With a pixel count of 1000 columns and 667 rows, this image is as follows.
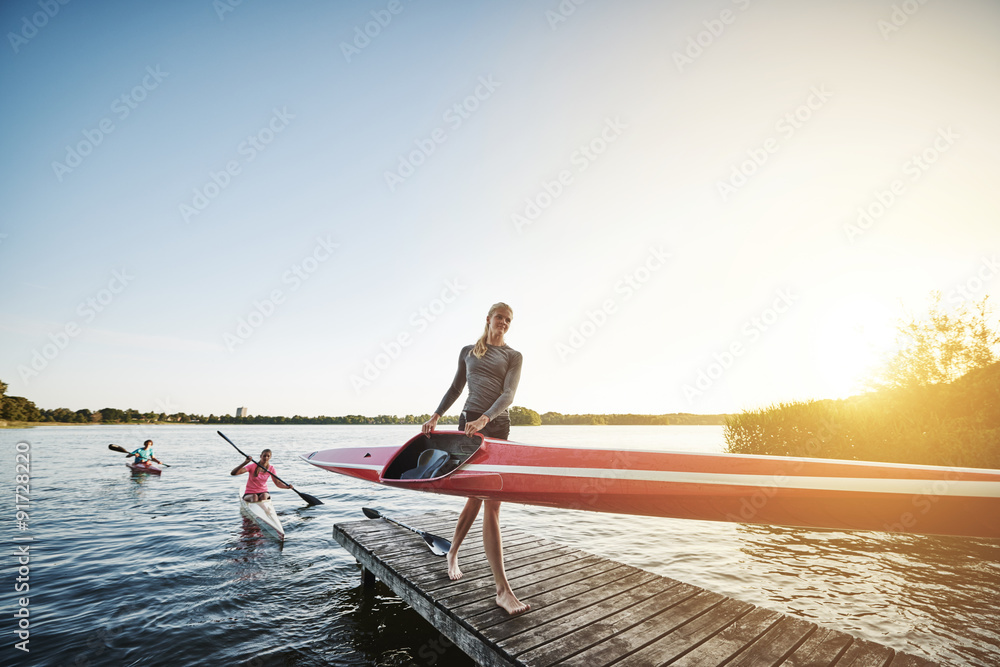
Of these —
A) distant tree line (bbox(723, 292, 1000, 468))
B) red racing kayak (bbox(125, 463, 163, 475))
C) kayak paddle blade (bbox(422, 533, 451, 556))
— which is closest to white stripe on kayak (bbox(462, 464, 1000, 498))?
kayak paddle blade (bbox(422, 533, 451, 556))

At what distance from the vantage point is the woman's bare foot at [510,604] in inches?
135

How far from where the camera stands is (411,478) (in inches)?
154

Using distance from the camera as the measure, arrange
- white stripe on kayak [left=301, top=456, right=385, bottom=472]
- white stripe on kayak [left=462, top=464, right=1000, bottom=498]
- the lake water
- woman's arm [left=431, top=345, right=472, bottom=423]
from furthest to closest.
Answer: white stripe on kayak [left=301, top=456, right=385, bottom=472], the lake water, woman's arm [left=431, top=345, right=472, bottom=423], white stripe on kayak [left=462, top=464, right=1000, bottom=498]

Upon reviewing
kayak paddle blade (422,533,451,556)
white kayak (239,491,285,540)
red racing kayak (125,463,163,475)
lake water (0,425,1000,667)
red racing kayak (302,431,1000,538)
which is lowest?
red racing kayak (125,463,163,475)

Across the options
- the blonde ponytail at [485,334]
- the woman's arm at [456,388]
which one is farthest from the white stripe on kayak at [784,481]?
the blonde ponytail at [485,334]

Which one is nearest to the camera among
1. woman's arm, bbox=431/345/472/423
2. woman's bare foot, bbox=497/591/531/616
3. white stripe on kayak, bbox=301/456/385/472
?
woman's bare foot, bbox=497/591/531/616

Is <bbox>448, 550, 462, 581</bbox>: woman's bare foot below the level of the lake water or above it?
above

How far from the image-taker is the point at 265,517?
336 inches

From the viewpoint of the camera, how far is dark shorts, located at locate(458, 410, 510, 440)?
3535 mm

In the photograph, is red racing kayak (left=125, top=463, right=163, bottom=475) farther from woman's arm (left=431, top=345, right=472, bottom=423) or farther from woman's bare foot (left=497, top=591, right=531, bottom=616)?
woman's bare foot (left=497, top=591, right=531, bottom=616)

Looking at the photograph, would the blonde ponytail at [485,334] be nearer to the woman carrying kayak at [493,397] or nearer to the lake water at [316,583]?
the woman carrying kayak at [493,397]

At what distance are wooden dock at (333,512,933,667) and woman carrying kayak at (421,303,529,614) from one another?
1.18 ft

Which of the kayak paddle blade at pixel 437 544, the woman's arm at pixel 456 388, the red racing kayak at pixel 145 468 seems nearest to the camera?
the woman's arm at pixel 456 388

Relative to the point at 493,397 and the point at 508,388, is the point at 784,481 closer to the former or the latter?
the point at 508,388
